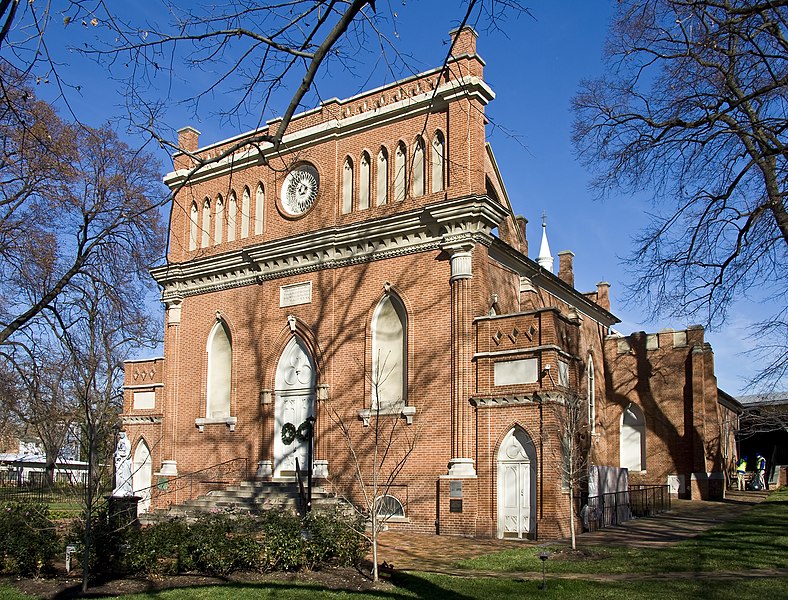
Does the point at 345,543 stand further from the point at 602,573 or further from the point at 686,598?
the point at 686,598

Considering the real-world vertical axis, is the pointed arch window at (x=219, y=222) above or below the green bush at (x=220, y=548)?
above

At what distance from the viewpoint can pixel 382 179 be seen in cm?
2250

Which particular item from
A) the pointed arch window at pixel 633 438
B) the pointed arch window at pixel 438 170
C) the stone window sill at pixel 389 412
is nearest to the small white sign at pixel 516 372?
the stone window sill at pixel 389 412

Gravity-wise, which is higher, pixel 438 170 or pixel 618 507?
pixel 438 170

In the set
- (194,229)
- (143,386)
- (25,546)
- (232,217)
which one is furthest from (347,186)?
(25,546)

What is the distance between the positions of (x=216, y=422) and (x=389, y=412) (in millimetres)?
6886

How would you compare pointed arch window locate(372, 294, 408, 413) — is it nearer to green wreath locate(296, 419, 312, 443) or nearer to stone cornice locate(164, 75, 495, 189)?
green wreath locate(296, 419, 312, 443)

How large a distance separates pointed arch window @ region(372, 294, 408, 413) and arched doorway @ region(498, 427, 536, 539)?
3343 mm

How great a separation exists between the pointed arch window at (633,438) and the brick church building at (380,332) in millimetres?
2319

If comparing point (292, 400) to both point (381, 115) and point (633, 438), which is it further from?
point (633, 438)

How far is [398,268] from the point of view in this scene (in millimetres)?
21312

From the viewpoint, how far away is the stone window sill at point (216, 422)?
2417 cm

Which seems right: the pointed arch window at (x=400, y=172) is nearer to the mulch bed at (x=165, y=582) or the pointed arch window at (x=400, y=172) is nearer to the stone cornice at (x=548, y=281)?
A: the stone cornice at (x=548, y=281)

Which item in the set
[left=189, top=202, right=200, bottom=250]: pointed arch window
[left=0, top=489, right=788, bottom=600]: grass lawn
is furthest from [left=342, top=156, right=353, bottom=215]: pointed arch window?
[left=0, top=489, right=788, bottom=600]: grass lawn
